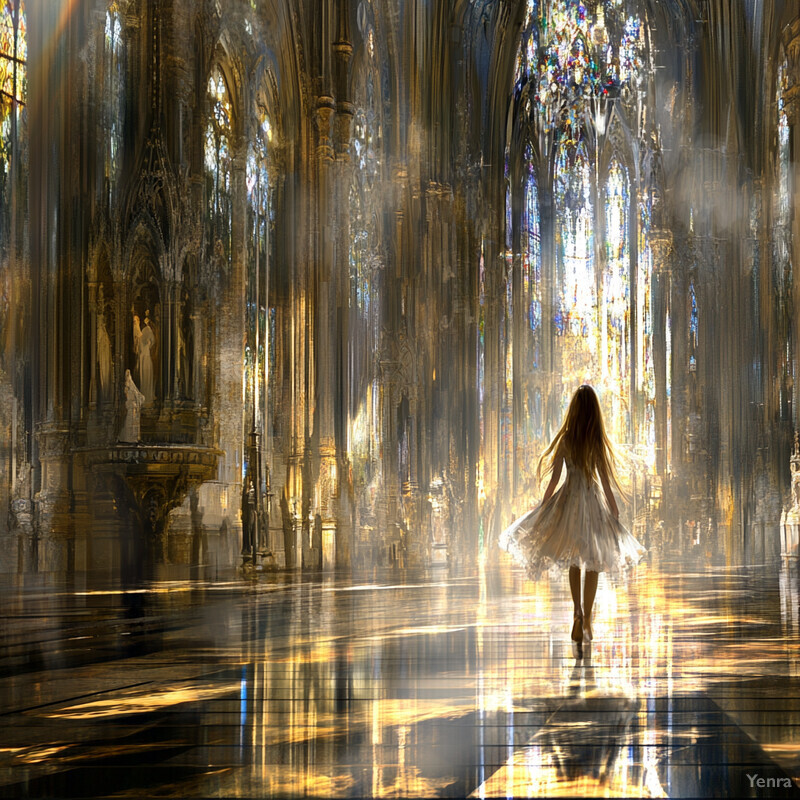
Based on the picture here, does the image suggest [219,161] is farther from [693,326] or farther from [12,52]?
[693,326]

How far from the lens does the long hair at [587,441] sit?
6.35 metres

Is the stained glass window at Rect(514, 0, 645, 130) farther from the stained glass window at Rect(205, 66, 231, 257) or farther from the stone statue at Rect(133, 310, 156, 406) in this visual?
the stone statue at Rect(133, 310, 156, 406)

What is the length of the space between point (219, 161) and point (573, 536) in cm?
1516

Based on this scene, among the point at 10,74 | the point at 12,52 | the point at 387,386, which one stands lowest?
the point at 387,386

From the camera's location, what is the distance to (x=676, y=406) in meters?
30.3

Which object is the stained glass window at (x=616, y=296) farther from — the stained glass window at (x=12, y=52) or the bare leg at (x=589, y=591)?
the bare leg at (x=589, y=591)

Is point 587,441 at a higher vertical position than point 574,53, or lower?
lower

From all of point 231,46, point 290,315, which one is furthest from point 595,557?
point 231,46

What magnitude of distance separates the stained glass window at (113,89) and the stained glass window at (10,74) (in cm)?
151

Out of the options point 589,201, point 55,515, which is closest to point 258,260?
point 55,515

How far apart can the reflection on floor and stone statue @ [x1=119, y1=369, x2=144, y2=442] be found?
3960 millimetres

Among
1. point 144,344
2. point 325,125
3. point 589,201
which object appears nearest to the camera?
point 144,344

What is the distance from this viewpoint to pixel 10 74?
1377cm

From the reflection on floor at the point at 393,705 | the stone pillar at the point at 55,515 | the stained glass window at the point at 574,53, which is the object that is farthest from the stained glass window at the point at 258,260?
the stained glass window at the point at 574,53
